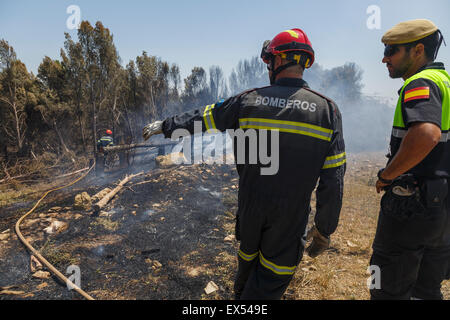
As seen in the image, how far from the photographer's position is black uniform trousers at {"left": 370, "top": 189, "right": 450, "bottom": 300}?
1.40 m

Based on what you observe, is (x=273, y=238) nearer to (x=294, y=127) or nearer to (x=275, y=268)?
(x=275, y=268)

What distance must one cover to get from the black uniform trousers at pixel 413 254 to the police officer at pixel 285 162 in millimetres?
413

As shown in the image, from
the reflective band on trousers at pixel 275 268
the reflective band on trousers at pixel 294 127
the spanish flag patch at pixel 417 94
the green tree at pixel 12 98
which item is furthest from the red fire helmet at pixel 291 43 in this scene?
the green tree at pixel 12 98

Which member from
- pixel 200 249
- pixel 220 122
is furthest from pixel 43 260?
pixel 220 122

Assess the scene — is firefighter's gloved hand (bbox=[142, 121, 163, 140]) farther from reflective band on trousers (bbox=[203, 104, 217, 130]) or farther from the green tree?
the green tree

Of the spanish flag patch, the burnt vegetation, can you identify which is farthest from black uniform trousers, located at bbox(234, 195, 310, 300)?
the burnt vegetation

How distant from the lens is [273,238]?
139cm

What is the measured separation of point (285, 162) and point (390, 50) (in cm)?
108

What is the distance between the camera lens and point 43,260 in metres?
2.87

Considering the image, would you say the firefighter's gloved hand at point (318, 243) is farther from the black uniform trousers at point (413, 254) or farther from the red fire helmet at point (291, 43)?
the red fire helmet at point (291, 43)

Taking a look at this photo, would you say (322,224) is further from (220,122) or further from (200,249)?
(200,249)

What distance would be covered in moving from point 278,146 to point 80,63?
13519 mm

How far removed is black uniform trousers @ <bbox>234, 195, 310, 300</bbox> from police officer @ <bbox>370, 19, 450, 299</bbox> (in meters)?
0.57
